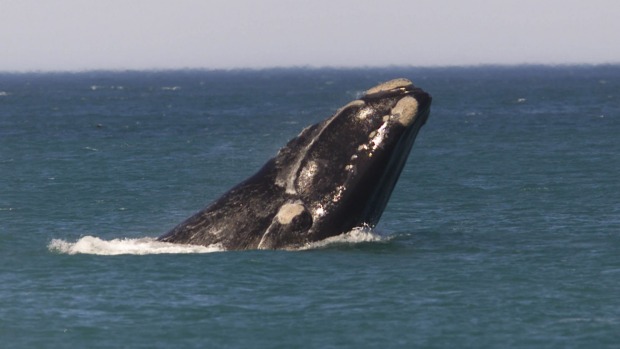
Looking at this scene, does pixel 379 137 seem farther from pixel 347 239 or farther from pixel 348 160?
pixel 347 239

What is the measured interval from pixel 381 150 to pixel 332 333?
549cm

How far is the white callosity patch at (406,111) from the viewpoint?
82.1 ft

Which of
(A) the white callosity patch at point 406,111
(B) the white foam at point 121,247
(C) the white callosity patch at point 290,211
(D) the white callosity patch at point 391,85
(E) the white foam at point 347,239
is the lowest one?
(B) the white foam at point 121,247

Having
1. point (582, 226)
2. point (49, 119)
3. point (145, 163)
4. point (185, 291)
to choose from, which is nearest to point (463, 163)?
point (145, 163)

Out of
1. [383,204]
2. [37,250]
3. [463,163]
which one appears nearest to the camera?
[383,204]

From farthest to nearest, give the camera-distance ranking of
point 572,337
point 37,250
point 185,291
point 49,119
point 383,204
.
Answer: point 49,119 < point 37,250 < point 383,204 < point 185,291 < point 572,337

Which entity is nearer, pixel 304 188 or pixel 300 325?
pixel 300 325

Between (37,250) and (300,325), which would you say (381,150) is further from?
(37,250)

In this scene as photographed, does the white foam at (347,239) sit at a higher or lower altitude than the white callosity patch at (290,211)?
lower

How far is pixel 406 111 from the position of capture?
25.0 meters

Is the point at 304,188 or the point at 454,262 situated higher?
the point at 304,188

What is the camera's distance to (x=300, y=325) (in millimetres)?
21281

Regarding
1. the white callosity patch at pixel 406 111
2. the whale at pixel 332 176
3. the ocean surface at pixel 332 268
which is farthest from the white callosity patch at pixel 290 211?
the white callosity patch at pixel 406 111

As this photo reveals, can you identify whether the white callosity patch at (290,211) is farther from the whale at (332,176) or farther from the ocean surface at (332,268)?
the ocean surface at (332,268)
